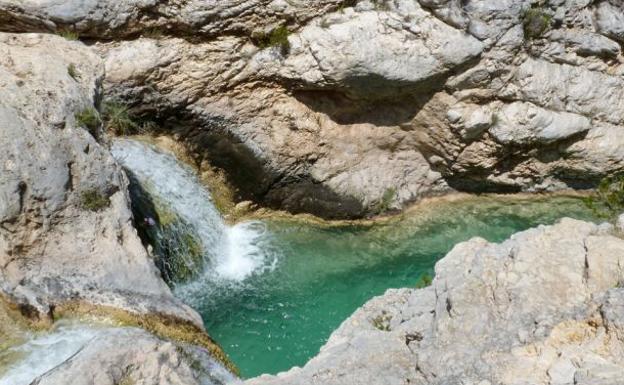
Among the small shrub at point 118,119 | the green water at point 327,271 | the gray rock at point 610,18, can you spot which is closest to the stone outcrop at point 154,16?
the small shrub at point 118,119

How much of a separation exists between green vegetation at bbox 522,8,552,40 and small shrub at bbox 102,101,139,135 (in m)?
7.27

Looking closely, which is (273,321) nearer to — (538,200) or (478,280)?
(478,280)

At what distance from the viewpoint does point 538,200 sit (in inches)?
557

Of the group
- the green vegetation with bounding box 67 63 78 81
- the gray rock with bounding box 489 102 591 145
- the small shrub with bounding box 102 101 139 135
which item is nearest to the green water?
the gray rock with bounding box 489 102 591 145

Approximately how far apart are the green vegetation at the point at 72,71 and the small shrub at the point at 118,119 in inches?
109

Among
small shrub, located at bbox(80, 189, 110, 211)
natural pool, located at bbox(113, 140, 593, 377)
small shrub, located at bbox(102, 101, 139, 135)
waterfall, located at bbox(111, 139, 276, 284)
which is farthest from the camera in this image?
small shrub, located at bbox(102, 101, 139, 135)

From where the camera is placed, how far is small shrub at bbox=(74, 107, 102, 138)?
7.72m

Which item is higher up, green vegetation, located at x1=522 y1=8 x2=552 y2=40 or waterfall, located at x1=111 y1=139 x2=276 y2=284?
green vegetation, located at x1=522 y1=8 x2=552 y2=40

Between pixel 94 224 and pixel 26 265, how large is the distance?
855 mm

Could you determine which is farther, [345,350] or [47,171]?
[47,171]

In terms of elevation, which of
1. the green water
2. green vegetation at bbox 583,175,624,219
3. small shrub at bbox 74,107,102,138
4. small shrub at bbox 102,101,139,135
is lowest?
the green water

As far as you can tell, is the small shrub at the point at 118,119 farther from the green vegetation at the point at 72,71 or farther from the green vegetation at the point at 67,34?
the green vegetation at the point at 72,71

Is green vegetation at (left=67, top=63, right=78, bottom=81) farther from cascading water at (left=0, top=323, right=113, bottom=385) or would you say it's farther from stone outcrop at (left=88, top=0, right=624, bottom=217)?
cascading water at (left=0, top=323, right=113, bottom=385)

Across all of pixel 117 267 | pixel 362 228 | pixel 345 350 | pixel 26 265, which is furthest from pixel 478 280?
pixel 362 228
